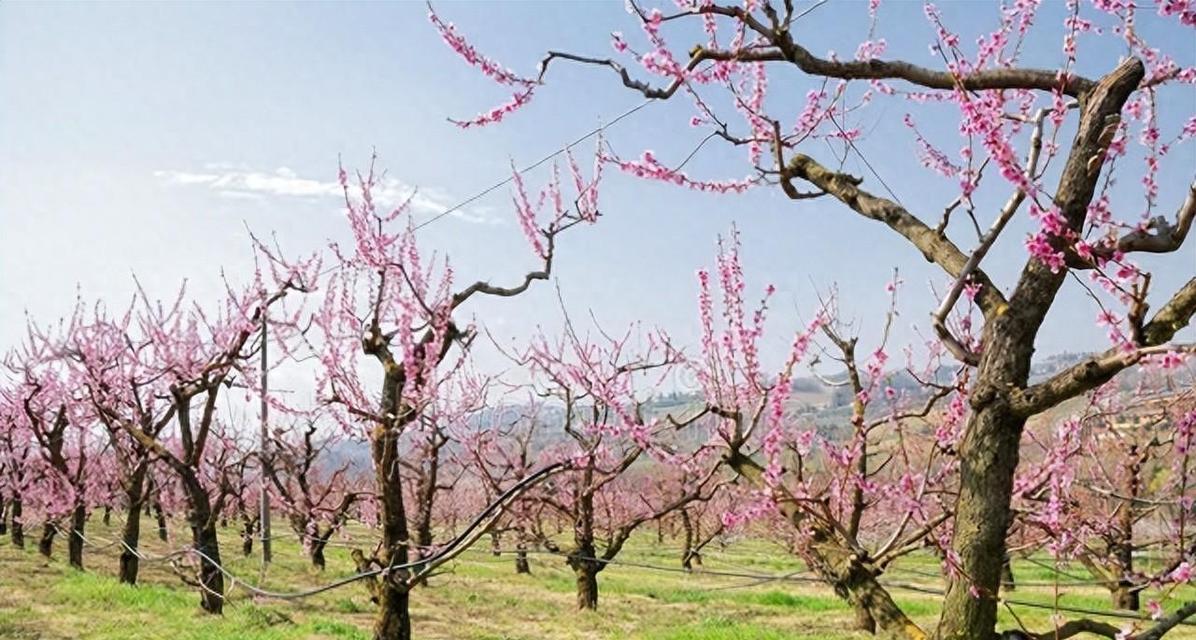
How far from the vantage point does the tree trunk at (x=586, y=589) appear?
616 inches

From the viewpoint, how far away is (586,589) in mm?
15859

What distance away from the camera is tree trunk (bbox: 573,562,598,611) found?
51.3ft

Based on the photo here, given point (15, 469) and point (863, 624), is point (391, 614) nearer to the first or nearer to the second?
point (863, 624)

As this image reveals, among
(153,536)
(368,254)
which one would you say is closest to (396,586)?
(368,254)

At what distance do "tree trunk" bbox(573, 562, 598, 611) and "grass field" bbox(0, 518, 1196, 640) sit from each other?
30 centimetres

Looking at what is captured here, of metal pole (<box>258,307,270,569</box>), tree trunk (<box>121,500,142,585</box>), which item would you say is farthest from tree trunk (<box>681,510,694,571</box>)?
tree trunk (<box>121,500,142,585</box>)

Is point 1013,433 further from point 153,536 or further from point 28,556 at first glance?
point 153,536

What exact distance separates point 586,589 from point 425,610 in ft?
9.57

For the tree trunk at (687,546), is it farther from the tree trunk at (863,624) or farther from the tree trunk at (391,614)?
the tree trunk at (391,614)

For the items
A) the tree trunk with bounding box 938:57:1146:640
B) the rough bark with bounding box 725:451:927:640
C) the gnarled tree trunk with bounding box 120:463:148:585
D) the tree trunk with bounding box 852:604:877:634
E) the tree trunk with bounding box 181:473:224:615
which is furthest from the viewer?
the gnarled tree trunk with bounding box 120:463:148:585

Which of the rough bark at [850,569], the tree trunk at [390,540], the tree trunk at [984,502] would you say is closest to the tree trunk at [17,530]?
the tree trunk at [390,540]

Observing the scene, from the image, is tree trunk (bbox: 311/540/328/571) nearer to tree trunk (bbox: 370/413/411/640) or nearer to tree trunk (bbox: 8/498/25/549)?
tree trunk (bbox: 8/498/25/549)

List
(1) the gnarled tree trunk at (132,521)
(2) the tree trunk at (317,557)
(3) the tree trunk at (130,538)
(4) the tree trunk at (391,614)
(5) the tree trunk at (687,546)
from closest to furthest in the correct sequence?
(4) the tree trunk at (391,614)
(1) the gnarled tree trunk at (132,521)
(3) the tree trunk at (130,538)
(2) the tree trunk at (317,557)
(5) the tree trunk at (687,546)

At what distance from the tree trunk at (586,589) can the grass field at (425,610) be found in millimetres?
299
